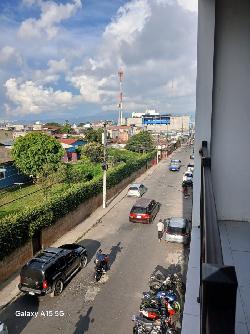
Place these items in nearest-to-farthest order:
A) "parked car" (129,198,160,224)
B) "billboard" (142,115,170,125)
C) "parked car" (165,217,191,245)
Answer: "parked car" (165,217,191,245) → "parked car" (129,198,160,224) → "billboard" (142,115,170,125)

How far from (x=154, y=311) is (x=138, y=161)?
31202 mm

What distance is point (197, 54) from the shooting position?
4512 mm

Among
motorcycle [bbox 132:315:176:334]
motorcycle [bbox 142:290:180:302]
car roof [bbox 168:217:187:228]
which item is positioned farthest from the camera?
car roof [bbox 168:217:187:228]

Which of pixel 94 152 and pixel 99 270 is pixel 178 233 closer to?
pixel 99 270

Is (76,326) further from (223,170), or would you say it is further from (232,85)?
(232,85)

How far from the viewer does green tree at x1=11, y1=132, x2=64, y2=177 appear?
115 feet

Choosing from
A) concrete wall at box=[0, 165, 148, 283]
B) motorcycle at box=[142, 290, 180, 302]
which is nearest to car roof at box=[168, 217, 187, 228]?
concrete wall at box=[0, 165, 148, 283]

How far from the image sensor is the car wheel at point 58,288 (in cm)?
1269

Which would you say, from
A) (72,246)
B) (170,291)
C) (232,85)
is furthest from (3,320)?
(232,85)

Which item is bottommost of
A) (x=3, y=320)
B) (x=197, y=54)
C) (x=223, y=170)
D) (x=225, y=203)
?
(x=3, y=320)

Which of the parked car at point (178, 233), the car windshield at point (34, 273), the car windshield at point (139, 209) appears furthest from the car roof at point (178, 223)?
the car windshield at point (34, 273)

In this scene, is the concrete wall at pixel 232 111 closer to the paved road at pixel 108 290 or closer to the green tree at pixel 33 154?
the paved road at pixel 108 290

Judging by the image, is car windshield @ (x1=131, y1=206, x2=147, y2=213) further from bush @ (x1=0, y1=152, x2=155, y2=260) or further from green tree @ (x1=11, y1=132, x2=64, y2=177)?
green tree @ (x1=11, y1=132, x2=64, y2=177)

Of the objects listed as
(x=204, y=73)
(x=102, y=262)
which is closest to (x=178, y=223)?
(x=102, y=262)
